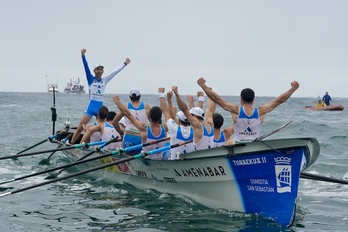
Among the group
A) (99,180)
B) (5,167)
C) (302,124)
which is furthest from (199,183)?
(302,124)

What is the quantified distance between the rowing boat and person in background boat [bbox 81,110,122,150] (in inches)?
112

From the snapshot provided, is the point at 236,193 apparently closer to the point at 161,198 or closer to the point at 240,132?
the point at 240,132

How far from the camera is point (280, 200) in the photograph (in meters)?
8.91

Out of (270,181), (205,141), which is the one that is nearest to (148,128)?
(205,141)

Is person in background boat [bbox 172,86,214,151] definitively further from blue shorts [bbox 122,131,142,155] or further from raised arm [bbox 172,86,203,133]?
blue shorts [bbox 122,131,142,155]

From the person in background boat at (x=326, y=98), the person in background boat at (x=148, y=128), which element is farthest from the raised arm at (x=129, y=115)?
the person in background boat at (x=326, y=98)

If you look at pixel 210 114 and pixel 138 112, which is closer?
pixel 210 114

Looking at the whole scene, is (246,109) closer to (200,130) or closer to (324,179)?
(200,130)

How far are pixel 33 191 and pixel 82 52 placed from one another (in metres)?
4.51

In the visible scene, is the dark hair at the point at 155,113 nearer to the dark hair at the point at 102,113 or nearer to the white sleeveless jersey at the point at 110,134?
the white sleeveless jersey at the point at 110,134

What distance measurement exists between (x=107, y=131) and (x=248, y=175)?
552cm

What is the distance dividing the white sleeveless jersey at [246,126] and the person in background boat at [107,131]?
467cm

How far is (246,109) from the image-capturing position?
9.66 meters

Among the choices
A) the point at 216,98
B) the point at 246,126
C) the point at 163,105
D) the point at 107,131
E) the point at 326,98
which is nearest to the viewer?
the point at 216,98
